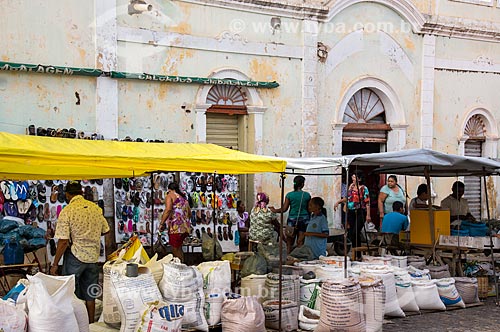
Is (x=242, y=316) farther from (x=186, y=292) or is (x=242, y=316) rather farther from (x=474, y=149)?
(x=474, y=149)

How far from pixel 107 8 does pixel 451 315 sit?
7163 mm

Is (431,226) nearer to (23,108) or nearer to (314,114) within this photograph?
(314,114)

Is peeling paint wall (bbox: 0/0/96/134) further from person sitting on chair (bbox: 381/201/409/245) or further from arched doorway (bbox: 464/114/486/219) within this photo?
arched doorway (bbox: 464/114/486/219)

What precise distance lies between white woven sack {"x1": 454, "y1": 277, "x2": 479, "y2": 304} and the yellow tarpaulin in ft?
12.9

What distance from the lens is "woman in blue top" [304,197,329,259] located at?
10258 mm

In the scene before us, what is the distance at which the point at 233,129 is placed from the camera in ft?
45.3

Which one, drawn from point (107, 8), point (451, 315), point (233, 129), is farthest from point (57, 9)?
point (451, 315)

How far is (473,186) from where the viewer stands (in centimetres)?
1741

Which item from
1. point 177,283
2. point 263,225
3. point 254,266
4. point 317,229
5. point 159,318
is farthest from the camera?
point 263,225

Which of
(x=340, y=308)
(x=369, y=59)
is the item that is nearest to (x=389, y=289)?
(x=340, y=308)

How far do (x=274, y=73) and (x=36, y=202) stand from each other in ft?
17.0

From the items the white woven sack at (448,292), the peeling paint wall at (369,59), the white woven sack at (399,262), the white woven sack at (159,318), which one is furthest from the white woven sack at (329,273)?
the peeling paint wall at (369,59)

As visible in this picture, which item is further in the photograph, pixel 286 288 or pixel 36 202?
pixel 36 202

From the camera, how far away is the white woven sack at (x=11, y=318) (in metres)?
5.61
